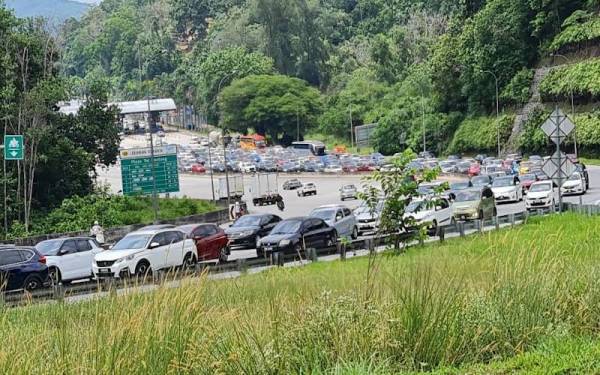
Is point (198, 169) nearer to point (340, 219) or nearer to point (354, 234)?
point (354, 234)

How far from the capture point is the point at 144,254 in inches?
1037

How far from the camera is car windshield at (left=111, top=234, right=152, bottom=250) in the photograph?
2670 cm

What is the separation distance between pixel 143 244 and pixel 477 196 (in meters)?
17.8

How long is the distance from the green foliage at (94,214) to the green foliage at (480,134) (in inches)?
1688

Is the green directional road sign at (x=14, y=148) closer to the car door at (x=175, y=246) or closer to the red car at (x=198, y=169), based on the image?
the car door at (x=175, y=246)

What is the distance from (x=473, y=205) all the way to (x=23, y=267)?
20.6 m

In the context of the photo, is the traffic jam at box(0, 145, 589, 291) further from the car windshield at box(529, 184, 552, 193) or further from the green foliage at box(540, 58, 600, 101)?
the green foliage at box(540, 58, 600, 101)

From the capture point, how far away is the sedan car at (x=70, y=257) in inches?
1065

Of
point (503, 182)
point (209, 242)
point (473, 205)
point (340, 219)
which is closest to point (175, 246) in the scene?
point (209, 242)

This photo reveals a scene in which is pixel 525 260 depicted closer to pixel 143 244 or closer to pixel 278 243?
pixel 143 244

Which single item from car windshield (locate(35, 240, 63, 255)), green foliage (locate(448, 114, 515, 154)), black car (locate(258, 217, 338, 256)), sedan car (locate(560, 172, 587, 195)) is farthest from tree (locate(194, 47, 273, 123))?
car windshield (locate(35, 240, 63, 255))

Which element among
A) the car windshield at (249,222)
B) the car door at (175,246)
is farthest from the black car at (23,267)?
the car windshield at (249,222)

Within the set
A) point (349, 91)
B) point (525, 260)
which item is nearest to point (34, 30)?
point (525, 260)

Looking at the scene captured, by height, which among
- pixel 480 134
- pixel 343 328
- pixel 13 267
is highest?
pixel 480 134
